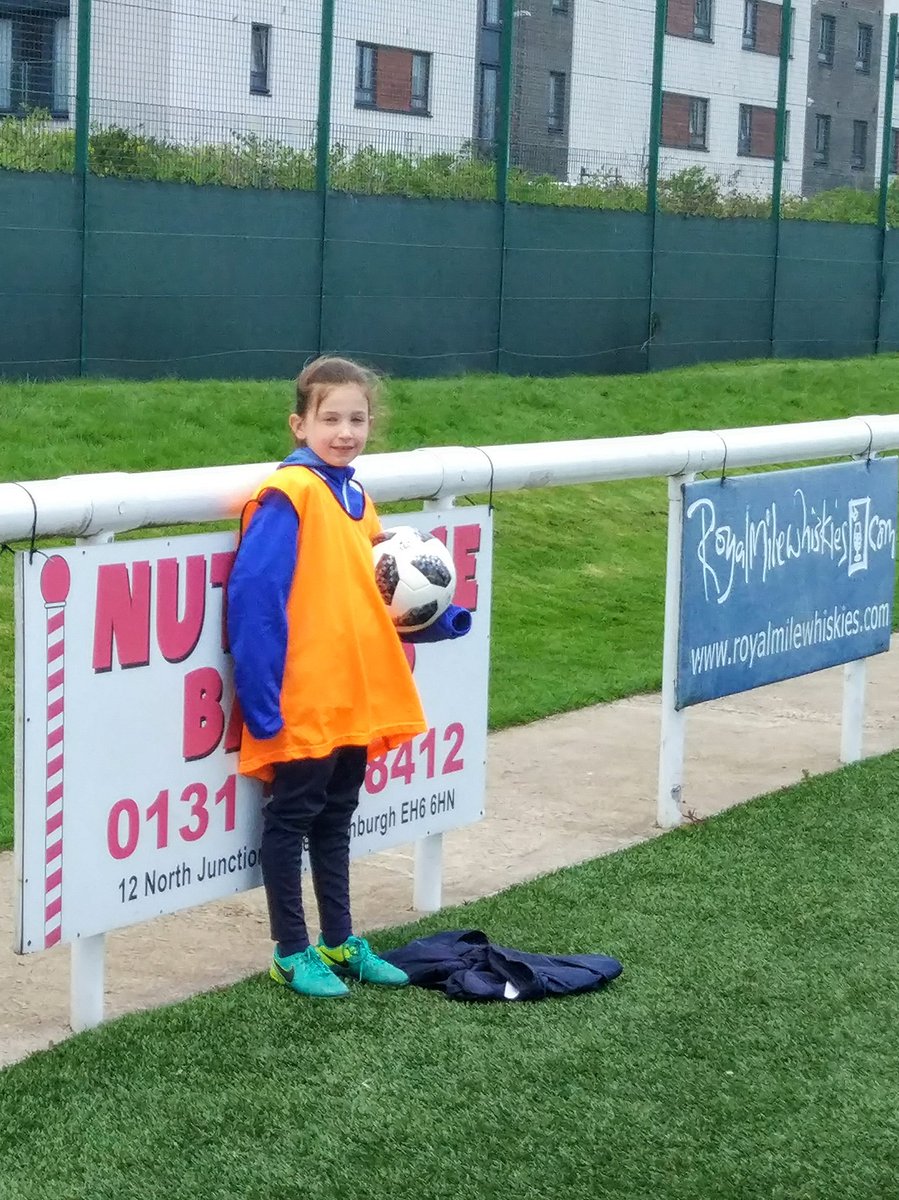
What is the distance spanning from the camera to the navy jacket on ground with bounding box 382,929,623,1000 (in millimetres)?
4105

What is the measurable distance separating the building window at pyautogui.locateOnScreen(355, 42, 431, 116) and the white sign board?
12.2 metres

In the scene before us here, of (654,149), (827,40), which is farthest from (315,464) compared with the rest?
(827,40)

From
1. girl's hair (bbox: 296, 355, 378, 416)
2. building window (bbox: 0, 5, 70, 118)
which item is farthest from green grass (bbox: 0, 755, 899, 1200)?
building window (bbox: 0, 5, 70, 118)

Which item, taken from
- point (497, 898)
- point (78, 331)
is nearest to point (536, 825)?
point (497, 898)

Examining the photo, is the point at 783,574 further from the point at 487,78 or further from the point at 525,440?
the point at 487,78

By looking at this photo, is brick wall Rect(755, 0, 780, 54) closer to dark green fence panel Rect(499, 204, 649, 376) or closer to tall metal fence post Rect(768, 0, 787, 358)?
tall metal fence post Rect(768, 0, 787, 358)

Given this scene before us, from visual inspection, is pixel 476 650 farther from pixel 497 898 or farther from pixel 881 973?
pixel 881 973

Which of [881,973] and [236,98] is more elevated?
[236,98]

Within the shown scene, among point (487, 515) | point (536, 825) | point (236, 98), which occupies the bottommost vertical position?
point (536, 825)

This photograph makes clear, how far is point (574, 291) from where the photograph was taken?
675 inches

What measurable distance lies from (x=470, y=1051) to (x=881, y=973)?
1166mm

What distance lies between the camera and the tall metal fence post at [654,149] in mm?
17875

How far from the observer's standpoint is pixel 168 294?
45.6 feet

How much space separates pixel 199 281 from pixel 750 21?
32.5 feet
